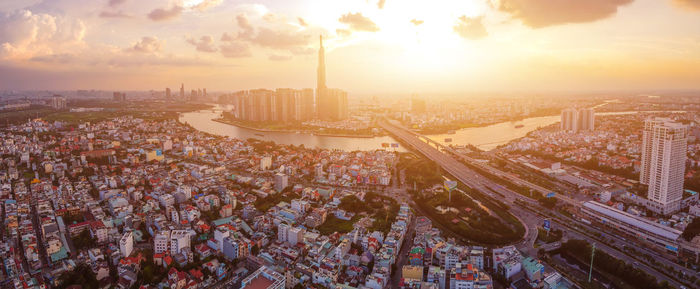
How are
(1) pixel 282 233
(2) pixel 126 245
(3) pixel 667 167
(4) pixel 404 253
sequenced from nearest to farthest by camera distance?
(2) pixel 126 245 → (4) pixel 404 253 → (1) pixel 282 233 → (3) pixel 667 167

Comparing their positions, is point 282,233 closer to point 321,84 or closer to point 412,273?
point 412,273

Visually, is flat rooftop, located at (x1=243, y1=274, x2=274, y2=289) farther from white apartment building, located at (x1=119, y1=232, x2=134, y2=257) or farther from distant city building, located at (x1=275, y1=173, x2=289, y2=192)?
distant city building, located at (x1=275, y1=173, x2=289, y2=192)

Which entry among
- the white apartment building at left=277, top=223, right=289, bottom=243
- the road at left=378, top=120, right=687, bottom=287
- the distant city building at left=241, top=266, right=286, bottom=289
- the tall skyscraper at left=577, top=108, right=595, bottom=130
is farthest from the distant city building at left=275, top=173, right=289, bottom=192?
the tall skyscraper at left=577, top=108, right=595, bottom=130

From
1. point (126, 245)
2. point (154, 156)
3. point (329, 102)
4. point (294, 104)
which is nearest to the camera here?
point (126, 245)

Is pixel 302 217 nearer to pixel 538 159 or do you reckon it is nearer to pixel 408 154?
pixel 408 154

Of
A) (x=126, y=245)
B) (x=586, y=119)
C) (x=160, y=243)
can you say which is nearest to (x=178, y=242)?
(x=160, y=243)
